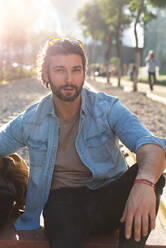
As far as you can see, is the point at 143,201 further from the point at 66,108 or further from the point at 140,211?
the point at 66,108

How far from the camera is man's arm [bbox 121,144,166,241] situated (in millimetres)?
2160

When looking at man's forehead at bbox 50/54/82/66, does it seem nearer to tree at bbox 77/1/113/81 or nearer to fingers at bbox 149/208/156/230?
fingers at bbox 149/208/156/230

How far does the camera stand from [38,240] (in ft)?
8.83

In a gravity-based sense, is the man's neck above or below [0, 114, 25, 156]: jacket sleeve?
above

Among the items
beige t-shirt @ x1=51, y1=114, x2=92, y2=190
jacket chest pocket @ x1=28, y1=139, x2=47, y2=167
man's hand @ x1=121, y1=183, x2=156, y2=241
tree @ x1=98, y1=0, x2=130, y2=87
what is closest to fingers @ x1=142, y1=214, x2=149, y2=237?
man's hand @ x1=121, y1=183, x2=156, y2=241

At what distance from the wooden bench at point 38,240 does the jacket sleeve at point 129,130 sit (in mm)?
687

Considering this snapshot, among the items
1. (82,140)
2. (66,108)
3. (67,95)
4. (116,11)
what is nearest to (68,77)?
(67,95)

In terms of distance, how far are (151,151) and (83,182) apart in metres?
0.66

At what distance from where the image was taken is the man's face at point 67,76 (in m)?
2.72

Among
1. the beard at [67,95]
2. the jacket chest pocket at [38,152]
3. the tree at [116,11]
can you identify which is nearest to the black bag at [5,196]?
the jacket chest pocket at [38,152]

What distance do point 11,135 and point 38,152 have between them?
28 centimetres

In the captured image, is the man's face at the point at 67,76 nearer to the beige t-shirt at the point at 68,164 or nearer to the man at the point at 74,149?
the man at the point at 74,149

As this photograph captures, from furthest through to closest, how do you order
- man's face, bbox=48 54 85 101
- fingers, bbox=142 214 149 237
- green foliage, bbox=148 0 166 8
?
1. green foliage, bbox=148 0 166 8
2. man's face, bbox=48 54 85 101
3. fingers, bbox=142 214 149 237

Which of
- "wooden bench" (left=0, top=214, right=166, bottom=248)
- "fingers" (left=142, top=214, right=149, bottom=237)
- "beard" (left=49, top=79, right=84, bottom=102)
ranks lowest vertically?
"wooden bench" (left=0, top=214, right=166, bottom=248)
